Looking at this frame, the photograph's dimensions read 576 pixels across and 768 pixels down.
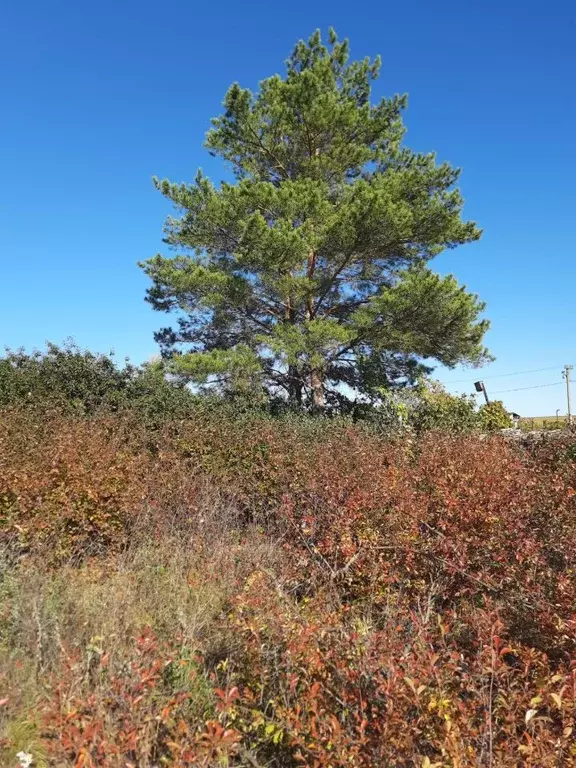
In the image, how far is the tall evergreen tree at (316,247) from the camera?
36.4 feet

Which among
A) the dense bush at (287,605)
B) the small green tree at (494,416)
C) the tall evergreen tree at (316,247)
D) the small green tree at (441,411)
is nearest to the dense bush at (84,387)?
the tall evergreen tree at (316,247)

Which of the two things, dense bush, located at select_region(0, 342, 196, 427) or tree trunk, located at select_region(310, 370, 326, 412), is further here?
tree trunk, located at select_region(310, 370, 326, 412)

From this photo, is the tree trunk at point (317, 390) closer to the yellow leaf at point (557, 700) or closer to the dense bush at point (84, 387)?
the dense bush at point (84, 387)

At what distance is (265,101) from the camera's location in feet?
41.3

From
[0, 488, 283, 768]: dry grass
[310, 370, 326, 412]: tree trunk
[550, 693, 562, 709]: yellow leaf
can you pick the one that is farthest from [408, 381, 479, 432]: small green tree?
[550, 693, 562, 709]: yellow leaf

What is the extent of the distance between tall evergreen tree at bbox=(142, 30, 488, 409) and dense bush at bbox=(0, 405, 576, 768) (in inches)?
241

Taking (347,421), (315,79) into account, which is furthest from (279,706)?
(315,79)

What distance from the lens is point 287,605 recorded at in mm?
2453

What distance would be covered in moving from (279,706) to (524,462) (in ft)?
14.6

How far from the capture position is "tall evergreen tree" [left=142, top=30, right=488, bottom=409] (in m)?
11.1

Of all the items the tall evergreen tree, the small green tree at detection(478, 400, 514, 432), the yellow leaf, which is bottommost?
the yellow leaf

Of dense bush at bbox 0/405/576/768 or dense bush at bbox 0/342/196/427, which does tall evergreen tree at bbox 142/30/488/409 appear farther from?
dense bush at bbox 0/405/576/768

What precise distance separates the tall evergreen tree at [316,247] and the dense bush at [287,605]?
6127 mm

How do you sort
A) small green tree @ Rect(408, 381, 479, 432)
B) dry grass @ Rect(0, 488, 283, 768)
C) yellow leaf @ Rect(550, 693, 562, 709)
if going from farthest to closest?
small green tree @ Rect(408, 381, 479, 432)
dry grass @ Rect(0, 488, 283, 768)
yellow leaf @ Rect(550, 693, 562, 709)
